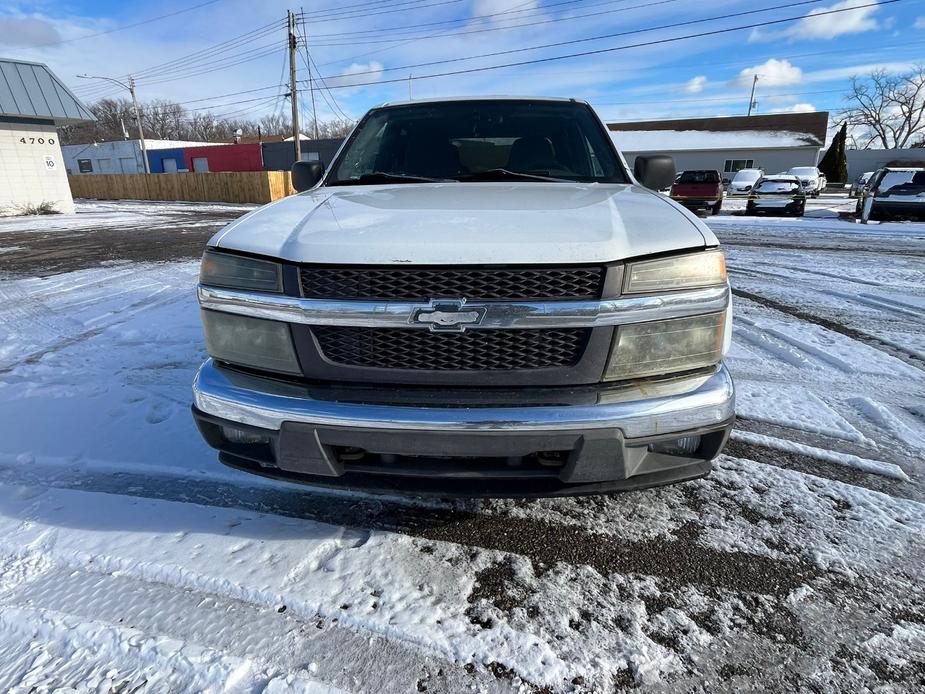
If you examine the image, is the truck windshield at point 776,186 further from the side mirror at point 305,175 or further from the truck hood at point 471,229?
the side mirror at point 305,175

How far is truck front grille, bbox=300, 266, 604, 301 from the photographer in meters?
1.68

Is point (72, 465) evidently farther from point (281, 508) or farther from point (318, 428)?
point (318, 428)

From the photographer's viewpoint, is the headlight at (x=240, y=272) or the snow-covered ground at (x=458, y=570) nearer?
the snow-covered ground at (x=458, y=570)

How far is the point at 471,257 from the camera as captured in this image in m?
1.67

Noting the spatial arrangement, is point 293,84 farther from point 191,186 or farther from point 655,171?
point 655,171

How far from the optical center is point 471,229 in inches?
70.2

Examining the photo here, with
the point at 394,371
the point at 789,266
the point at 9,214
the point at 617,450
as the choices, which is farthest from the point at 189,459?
the point at 9,214

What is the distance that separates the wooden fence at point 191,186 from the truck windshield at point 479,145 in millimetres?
25422

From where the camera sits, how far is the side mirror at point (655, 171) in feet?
10.0

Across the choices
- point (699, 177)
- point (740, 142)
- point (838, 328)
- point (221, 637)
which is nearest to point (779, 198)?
point (699, 177)

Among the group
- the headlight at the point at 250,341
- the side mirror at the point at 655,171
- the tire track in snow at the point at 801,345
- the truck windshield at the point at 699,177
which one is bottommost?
the tire track in snow at the point at 801,345

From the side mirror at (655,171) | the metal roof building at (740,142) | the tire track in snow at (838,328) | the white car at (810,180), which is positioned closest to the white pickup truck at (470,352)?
the side mirror at (655,171)

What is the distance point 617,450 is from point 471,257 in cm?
78

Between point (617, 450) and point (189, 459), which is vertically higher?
point (617, 450)
